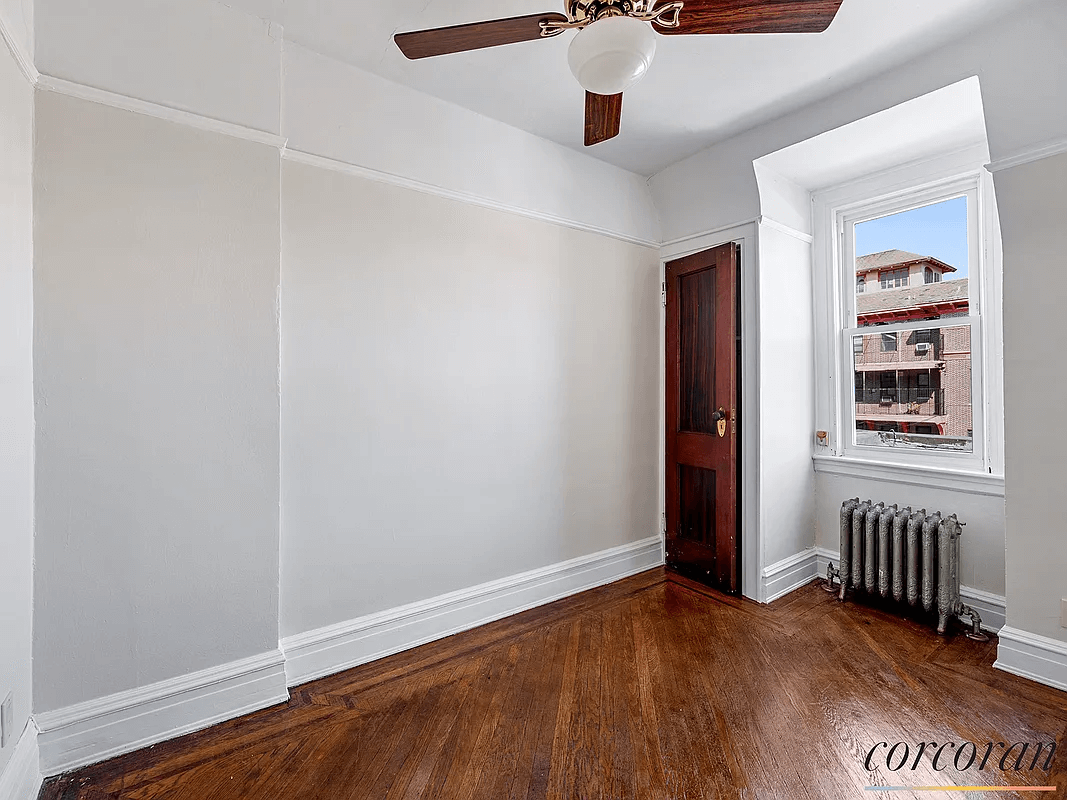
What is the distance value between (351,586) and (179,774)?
33.5 inches

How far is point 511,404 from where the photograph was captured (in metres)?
2.96

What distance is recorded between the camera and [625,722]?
1981 mm

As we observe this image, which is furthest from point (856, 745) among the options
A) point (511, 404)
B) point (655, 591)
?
point (511, 404)

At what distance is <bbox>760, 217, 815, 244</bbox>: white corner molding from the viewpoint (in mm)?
3125

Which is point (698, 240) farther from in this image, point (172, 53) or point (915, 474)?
point (172, 53)

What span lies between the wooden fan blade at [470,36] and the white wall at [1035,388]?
205cm

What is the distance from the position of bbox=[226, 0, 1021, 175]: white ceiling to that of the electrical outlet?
242 centimetres

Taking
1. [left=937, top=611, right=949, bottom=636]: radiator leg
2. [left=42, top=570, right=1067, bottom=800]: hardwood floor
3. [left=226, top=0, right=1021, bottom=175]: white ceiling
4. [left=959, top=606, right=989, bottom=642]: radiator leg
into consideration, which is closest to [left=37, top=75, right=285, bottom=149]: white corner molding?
[left=226, top=0, right=1021, bottom=175]: white ceiling

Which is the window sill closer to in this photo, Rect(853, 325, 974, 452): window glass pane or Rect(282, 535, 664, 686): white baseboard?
Rect(853, 325, 974, 452): window glass pane

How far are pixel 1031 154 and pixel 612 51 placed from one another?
6.27 ft

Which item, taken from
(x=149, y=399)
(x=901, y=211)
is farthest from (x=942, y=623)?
(x=149, y=399)

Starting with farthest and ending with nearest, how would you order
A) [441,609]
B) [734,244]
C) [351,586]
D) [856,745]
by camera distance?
[734,244], [441,609], [351,586], [856,745]

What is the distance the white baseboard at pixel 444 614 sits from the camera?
2.31m

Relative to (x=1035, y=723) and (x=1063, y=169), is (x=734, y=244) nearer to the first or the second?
(x=1063, y=169)
